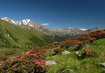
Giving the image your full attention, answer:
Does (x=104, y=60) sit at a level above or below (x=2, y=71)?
above

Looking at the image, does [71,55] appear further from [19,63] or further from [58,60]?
[19,63]

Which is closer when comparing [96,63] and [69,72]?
[69,72]

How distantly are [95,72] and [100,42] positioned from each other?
7.33 m

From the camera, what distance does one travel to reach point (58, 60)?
19938mm

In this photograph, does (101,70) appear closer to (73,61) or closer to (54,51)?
(73,61)

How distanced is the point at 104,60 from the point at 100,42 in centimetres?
536

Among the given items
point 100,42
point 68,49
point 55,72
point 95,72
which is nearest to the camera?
point 95,72

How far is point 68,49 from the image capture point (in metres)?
24.3

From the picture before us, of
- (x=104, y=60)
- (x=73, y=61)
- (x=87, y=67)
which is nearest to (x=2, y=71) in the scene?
(x=73, y=61)

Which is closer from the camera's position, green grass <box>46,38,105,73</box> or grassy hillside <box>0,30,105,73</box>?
green grass <box>46,38,105,73</box>

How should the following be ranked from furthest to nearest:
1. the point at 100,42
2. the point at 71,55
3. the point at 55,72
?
the point at 100,42 → the point at 71,55 → the point at 55,72

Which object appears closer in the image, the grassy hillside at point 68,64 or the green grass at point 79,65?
the green grass at point 79,65

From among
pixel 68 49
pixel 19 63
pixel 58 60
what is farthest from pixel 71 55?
pixel 19 63

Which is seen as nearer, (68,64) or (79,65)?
(79,65)
